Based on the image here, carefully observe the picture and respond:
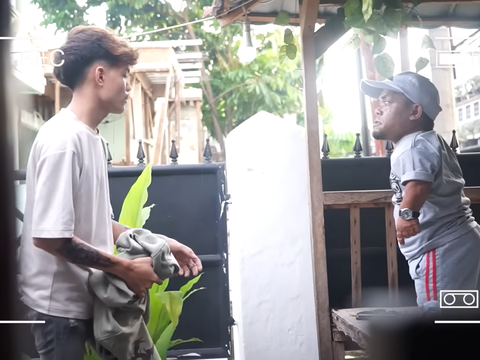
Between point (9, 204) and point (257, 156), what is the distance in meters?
0.73

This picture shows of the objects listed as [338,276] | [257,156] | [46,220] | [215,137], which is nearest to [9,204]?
[46,220]

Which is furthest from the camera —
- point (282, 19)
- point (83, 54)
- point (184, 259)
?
point (282, 19)

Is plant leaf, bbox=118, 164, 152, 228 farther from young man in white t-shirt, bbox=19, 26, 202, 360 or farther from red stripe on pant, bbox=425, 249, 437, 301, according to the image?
red stripe on pant, bbox=425, 249, 437, 301

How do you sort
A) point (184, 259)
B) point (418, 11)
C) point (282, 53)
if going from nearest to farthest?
point (184, 259), point (282, 53), point (418, 11)

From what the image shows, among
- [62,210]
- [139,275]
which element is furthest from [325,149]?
[62,210]

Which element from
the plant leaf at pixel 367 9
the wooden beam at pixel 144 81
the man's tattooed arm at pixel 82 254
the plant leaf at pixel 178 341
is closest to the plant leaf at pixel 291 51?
the plant leaf at pixel 367 9

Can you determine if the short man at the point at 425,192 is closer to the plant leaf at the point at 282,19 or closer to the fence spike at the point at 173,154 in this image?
the plant leaf at the point at 282,19

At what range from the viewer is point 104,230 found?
4.44 feet

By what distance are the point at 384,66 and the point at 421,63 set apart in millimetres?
100

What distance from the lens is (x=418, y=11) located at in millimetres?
1946

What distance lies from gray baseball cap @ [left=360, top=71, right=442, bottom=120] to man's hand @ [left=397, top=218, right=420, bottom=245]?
29 centimetres

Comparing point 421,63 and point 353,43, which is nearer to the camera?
point 421,63

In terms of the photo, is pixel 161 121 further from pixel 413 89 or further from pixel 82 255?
pixel 413 89

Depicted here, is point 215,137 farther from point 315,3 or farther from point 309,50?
point 315,3
